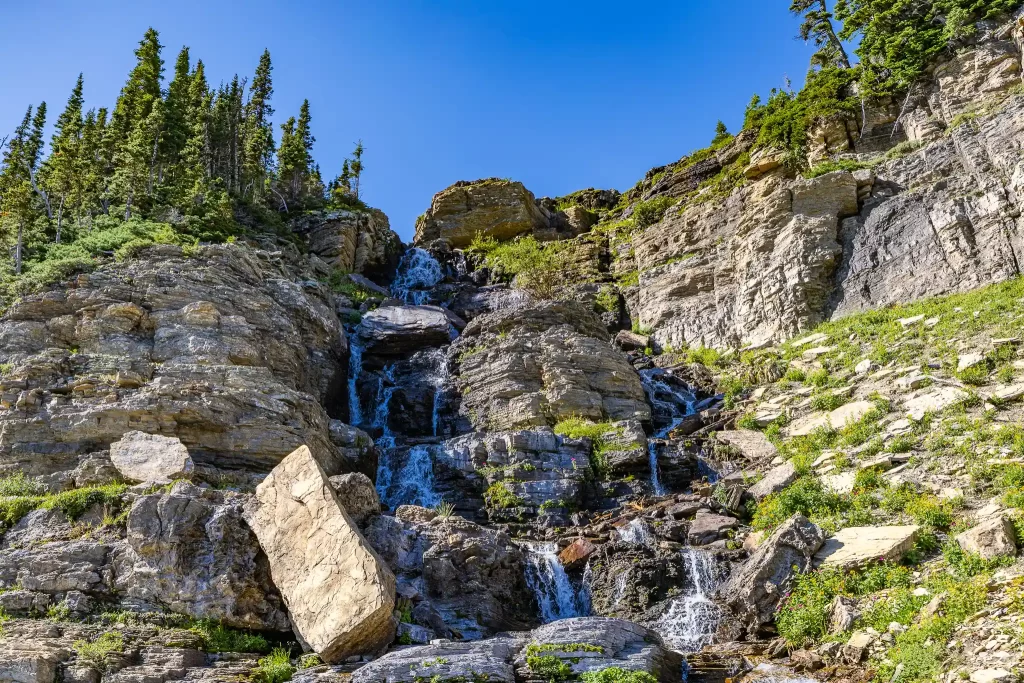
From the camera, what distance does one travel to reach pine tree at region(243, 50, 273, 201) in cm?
4950

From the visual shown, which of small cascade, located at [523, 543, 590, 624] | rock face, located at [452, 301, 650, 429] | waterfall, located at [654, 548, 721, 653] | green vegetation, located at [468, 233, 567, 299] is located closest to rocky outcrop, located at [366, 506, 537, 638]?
small cascade, located at [523, 543, 590, 624]

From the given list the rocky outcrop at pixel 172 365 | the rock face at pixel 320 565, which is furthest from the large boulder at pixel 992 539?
the rocky outcrop at pixel 172 365

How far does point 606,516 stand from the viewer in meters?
20.2

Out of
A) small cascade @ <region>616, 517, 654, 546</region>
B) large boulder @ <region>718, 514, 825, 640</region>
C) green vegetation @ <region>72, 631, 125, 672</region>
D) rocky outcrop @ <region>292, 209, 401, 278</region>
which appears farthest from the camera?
rocky outcrop @ <region>292, 209, 401, 278</region>

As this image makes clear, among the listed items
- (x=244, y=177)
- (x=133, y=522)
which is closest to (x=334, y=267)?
(x=244, y=177)

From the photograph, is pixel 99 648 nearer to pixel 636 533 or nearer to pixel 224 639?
pixel 224 639

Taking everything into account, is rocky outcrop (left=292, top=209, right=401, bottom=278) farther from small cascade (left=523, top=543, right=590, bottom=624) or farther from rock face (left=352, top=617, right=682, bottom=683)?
rock face (left=352, top=617, right=682, bottom=683)

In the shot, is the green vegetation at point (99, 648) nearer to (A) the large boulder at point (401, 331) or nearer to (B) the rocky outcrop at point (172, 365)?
(B) the rocky outcrop at point (172, 365)

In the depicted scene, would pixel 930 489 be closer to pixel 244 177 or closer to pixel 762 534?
pixel 762 534

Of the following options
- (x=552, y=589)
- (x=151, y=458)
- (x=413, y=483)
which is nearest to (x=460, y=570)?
(x=552, y=589)

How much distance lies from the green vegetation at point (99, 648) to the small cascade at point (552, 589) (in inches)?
341

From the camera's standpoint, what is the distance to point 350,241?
148ft

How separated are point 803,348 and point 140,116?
129 ft

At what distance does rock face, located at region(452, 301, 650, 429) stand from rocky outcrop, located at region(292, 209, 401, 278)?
17283mm
